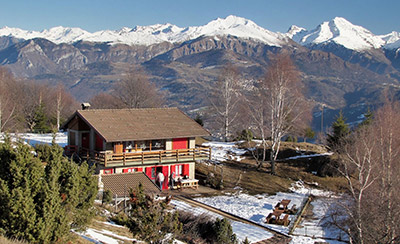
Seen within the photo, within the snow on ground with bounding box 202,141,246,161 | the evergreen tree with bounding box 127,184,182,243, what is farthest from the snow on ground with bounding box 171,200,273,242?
the snow on ground with bounding box 202,141,246,161

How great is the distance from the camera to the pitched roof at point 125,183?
79.0ft

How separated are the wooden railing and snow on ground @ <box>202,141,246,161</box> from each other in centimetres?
834

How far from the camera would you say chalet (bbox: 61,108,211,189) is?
1192 inches

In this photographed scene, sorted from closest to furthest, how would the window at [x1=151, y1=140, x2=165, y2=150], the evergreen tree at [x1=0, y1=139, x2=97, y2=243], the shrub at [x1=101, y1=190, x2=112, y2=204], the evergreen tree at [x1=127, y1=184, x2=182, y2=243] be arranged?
the evergreen tree at [x1=0, y1=139, x2=97, y2=243]
the evergreen tree at [x1=127, y1=184, x2=182, y2=243]
the shrub at [x1=101, y1=190, x2=112, y2=204]
the window at [x1=151, y1=140, x2=165, y2=150]

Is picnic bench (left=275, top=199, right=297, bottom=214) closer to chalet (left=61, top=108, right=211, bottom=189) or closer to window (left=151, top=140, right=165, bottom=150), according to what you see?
chalet (left=61, top=108, right=211, bottom=189)

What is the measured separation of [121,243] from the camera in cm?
1734

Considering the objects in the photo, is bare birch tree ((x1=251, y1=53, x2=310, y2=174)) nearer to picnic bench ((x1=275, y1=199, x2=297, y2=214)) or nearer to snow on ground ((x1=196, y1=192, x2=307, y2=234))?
→ snow on ground ((x1=196, y1=192, x2=307, y2=234))

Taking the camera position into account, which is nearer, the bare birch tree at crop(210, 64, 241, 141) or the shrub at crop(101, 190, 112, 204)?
the shrub at crop(101, 190, 112, 204)

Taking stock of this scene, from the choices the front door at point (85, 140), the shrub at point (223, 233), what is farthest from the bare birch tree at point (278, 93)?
the shrub at point (223, 233)

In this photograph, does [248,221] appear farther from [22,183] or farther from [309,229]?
[22,183]

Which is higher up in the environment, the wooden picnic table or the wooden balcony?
the wooden balcony

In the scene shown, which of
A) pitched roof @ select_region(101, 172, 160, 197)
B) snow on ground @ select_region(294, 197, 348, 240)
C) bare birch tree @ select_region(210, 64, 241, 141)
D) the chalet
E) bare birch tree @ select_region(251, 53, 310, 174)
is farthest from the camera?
bare birch tree @ select_region(210, 64, 241, 141)

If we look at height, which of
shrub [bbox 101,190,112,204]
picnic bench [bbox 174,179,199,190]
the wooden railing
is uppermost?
the wooden railing

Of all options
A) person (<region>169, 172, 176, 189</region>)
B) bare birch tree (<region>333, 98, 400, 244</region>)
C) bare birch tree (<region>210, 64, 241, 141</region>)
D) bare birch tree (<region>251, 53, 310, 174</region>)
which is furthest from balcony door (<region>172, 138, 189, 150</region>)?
bare birch tree (<region>210, 64, 241, 141</region>)
